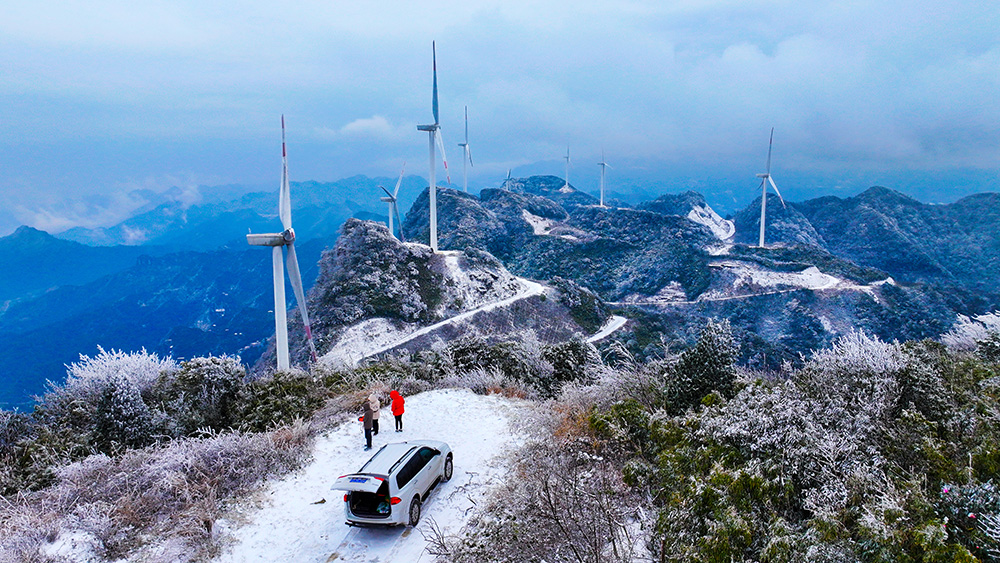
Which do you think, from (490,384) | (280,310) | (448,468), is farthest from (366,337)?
(448,468)

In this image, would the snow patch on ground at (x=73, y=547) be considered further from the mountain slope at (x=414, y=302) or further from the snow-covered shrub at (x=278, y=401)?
the mountain slope at (x=414, y=302)

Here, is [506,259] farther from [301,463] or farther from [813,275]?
[301,463]

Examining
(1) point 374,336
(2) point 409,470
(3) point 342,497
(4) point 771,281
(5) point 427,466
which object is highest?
(2) point 409,470

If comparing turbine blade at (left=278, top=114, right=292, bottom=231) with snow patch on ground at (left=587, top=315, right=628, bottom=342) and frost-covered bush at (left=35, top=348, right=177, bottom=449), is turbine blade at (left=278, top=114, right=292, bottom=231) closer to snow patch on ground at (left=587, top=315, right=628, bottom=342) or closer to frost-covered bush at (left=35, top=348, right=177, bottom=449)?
frost-covered bush at (left=35, top=348, right=177, bottom=449)

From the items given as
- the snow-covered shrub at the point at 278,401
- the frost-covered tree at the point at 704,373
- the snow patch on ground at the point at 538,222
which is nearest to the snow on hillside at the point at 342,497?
the snow-covered shrub at the point at 278,401

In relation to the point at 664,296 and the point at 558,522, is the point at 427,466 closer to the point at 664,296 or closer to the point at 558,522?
the point at 558,522
